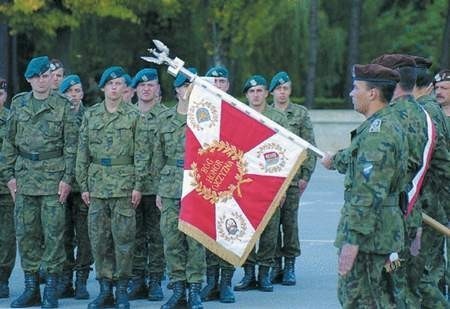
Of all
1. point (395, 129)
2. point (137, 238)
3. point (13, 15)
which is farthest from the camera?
point (13, 15)

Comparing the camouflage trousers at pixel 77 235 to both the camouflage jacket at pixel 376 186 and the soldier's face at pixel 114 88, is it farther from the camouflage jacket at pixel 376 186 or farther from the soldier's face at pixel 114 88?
the camouflage jacket at pixel 376 186

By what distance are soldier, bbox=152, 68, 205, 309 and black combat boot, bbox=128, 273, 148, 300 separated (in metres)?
0.83

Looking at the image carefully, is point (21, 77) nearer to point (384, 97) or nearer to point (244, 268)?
point (244, 268)

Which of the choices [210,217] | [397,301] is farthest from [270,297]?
[397,301]

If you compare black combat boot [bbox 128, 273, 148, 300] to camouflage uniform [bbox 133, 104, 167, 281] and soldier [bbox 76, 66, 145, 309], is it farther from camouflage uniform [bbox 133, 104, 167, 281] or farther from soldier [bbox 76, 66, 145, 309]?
soldier [bbox 76, 66, 145, 309]

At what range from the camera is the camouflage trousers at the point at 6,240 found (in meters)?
10.8

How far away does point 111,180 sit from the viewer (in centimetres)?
1002

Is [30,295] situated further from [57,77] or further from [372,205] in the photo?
[372,205]

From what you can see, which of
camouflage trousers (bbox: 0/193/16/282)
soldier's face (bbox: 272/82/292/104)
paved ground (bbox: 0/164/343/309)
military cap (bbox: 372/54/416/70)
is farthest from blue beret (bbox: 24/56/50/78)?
military cap (bbox: 372/54/416/70)

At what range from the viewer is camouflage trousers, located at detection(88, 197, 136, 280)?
10055mm

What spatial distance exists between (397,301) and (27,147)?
4011 millimetres

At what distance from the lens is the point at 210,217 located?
358 inches

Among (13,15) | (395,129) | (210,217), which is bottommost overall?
(210,217)

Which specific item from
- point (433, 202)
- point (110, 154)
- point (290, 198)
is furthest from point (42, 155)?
point (433, 202)
